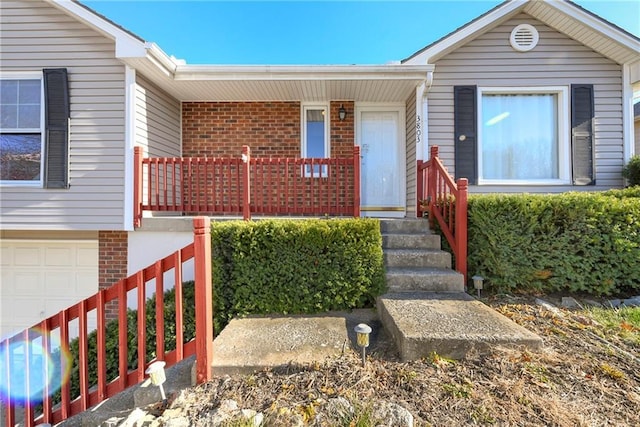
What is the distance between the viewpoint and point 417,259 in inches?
147

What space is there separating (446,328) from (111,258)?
4.90 metres

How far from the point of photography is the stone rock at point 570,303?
3.33m

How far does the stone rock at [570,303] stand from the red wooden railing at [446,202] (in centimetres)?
102

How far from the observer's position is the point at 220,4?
22.7 feet

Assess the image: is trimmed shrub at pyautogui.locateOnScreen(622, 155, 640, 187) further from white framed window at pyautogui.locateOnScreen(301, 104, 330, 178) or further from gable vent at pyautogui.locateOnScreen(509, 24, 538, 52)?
white framed window at pyautogui.locateOnScreen(301, 104, 330, 178)

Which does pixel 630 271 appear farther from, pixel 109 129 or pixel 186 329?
pixel 109 129

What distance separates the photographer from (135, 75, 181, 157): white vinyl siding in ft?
15.5

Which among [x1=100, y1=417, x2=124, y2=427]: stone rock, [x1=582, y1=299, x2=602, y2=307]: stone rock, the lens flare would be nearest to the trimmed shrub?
[x1=582, y1=299, x2=602, y2=307]: stone rock

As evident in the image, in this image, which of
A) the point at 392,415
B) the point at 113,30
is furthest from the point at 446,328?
the point at 113,30

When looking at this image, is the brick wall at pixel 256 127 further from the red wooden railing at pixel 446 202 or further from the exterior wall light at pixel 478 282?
the exterior wall light at pixel 478 282

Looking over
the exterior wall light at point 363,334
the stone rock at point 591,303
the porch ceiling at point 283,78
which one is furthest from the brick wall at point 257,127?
the exterior wall light at point 363,334

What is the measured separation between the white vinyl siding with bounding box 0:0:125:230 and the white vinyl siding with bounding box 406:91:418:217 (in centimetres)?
473

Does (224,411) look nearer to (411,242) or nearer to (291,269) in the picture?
(291,269)

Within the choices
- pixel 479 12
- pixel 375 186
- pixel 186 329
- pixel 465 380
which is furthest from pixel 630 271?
pixel 186 329
